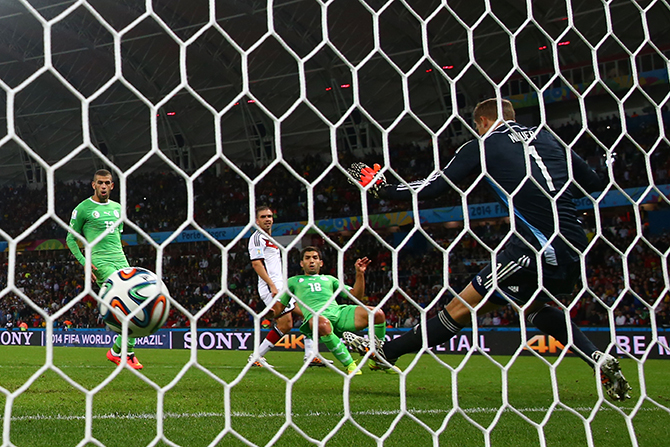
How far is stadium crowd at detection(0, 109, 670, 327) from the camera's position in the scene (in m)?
15.6

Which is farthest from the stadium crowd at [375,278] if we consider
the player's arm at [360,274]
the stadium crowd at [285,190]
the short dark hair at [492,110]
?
the short dark hair at [492,110]

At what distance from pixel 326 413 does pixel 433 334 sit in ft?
2.37

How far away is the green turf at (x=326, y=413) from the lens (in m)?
2.67

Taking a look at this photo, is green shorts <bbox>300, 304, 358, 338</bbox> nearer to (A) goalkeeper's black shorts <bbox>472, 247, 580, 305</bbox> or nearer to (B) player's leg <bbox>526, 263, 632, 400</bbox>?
(B) player's leg <bbox>526, 263, 632, 400</bbox>

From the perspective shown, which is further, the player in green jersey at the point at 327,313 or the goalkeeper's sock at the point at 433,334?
the player in green jersey at the point at 327,313

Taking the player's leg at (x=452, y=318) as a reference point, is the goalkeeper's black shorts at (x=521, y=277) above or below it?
above

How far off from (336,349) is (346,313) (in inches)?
24.6

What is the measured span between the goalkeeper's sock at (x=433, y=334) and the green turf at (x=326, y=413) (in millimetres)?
350

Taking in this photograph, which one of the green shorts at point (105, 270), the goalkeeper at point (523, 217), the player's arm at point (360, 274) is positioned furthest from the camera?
the green shorts at point (105, 270)

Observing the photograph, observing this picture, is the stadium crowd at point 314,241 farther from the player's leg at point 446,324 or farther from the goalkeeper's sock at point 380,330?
the player's leg at point 446,324

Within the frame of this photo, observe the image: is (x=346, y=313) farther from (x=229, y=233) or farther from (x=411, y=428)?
(x=229, y=233)

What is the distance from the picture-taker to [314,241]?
21938mm

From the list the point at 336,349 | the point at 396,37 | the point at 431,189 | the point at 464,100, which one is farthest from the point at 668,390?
the point at 464,100

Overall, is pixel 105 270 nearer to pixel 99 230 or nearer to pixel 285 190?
pixel 99 230
